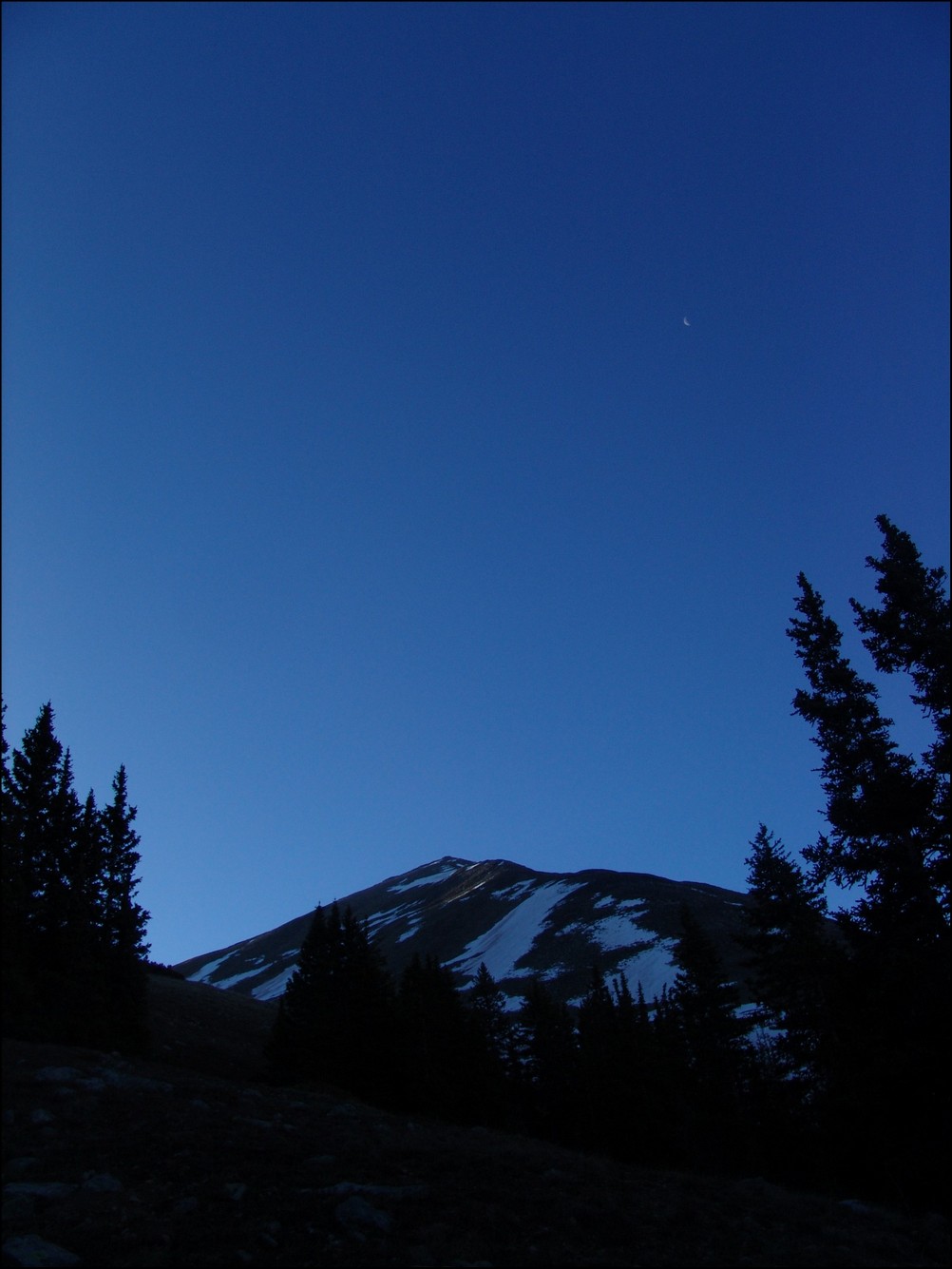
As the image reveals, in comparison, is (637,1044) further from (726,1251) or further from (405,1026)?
(726,1251)

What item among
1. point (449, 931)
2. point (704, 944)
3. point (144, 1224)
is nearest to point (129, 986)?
→ point (704, 944)

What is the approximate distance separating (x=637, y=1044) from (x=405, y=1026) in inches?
518

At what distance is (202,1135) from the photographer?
51.2 ft

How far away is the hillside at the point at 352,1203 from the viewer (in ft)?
34.8

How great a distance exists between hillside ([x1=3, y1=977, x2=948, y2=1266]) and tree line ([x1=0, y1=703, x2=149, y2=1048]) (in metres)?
16.0

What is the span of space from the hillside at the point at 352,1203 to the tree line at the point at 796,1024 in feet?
16.6

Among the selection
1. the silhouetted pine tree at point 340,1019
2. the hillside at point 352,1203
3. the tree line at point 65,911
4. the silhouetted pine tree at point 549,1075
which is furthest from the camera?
the silhouetted pine tree at point 549,1075

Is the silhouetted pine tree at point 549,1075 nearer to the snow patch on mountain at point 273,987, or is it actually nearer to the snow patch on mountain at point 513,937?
the snow patch on mountain at point 513,937

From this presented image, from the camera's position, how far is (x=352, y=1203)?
11641 mm

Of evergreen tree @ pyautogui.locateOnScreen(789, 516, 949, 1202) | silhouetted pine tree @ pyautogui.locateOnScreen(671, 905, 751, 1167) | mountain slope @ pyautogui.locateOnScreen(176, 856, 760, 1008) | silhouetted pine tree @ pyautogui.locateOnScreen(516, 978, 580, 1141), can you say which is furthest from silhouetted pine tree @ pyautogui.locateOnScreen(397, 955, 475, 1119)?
mountain slope @ pyautogui.locateOnScreen(176, 856, 760, 1008)

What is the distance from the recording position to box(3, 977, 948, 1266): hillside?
1062cm

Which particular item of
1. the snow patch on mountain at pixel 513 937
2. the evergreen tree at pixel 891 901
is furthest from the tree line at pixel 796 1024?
the snow patch on mountain at pixel 513 937

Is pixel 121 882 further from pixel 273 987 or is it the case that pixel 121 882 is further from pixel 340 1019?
pixel 273 987

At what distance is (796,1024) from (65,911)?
30729mm
